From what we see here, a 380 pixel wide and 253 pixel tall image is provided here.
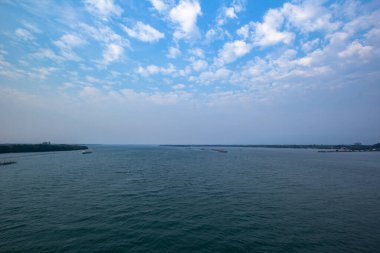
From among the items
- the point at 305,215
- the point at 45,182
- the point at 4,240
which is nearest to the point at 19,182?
the point at 45,182

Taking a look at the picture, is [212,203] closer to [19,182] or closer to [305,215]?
[305,215]

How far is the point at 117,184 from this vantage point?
32.0 m

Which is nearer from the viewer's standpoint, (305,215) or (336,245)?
(336,245)

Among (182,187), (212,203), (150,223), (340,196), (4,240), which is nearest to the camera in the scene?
(4,240)

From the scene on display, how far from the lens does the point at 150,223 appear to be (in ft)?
56.1

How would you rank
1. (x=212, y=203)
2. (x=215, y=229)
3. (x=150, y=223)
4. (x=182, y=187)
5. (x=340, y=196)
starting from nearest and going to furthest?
1. (x=215, y=229)
2. (x=150, y=223)
3. (x=212, y=203)
4. (x=340, y=196)
5. (x=182, y=187)

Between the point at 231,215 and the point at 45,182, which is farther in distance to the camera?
Answer: the point at 45,182

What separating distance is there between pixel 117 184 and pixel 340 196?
30.4 m

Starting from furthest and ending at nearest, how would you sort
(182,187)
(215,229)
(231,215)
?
(182,187) < (231,215) < (215,229)

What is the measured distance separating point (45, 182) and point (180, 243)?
28831mm

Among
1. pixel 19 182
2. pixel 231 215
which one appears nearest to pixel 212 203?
pixel 231 215

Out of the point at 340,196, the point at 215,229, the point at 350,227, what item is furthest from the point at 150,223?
the point at 340,196

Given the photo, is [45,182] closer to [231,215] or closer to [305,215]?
[231,215]

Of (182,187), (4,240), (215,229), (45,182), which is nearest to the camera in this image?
(4,240)
